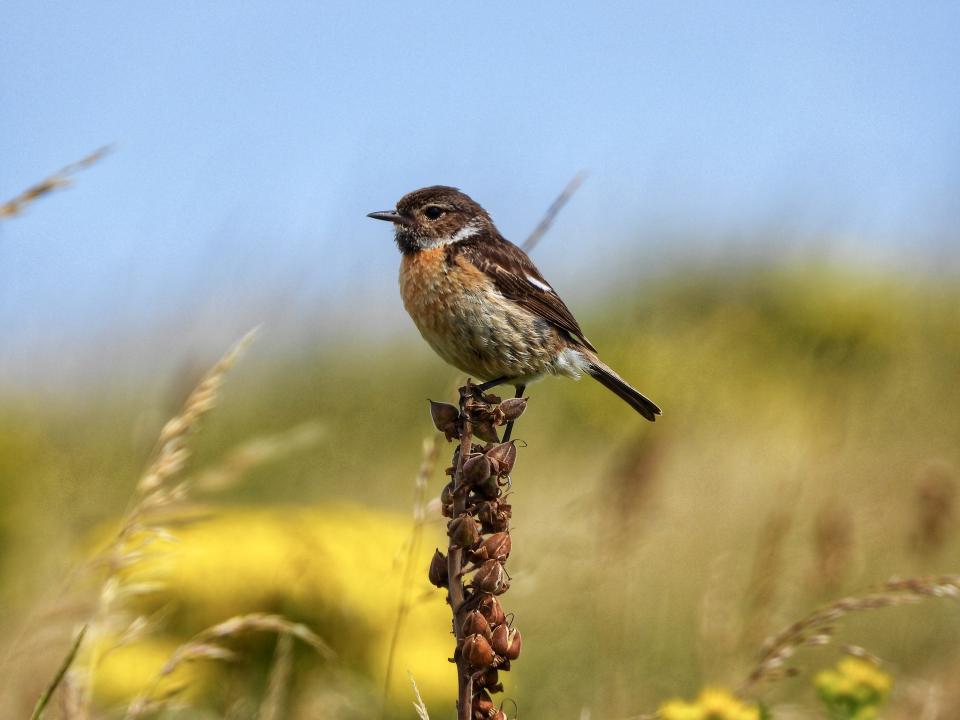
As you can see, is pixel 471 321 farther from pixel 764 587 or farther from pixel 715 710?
pixel 715 710

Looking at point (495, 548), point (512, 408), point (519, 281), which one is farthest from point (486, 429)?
point (519, 281)

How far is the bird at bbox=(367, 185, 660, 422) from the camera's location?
11.9ft

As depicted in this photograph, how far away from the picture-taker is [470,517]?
5.95 feet

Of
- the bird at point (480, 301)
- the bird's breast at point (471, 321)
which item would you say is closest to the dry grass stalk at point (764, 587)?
the bird at point (480, 301)

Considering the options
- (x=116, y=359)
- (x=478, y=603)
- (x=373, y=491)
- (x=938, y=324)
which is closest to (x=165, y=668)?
(x=478, y=603)

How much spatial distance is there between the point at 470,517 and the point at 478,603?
14 centimetres

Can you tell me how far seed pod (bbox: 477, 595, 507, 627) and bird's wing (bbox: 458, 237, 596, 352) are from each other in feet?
6.92

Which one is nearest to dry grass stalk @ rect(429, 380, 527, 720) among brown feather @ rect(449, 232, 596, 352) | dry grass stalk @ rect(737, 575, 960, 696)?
dry grass stalk @ rect(737, 575, 960, 696)

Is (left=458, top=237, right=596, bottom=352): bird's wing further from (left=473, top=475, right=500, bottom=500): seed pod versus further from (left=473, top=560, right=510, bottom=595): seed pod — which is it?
(left=473, top=560, right=510, bottom=595): seed pod

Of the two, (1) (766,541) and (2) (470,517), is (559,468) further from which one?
(2) (470,517)

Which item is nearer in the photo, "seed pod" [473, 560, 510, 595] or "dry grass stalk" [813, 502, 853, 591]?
"seed pod" [473, 560, 510, 595]

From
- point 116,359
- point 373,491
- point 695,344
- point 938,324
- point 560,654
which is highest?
point 938,324

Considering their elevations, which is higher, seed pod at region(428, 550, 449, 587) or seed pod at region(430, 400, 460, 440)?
seed pod at region(430, 400, 460, 440)

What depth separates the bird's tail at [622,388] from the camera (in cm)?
407
